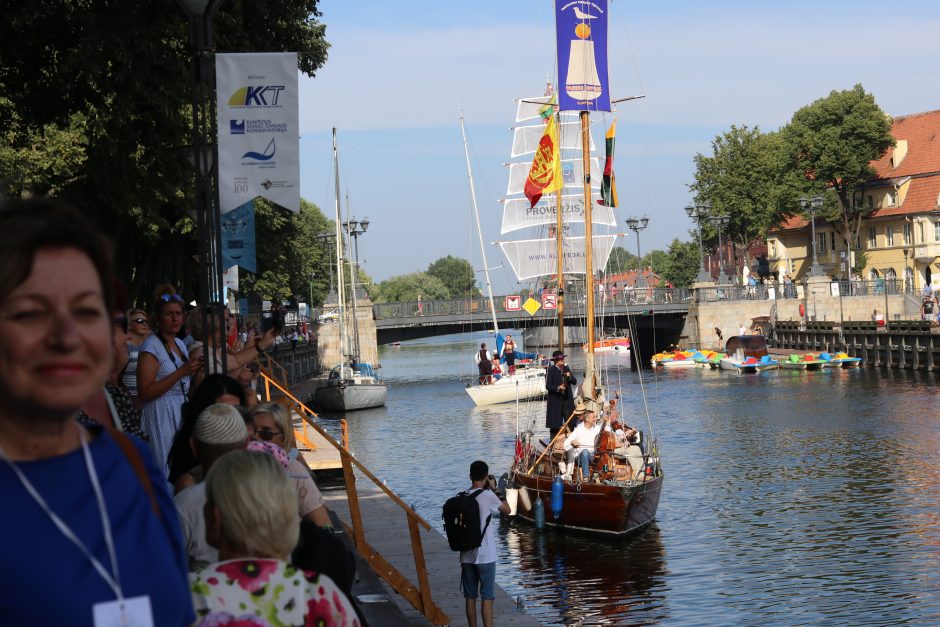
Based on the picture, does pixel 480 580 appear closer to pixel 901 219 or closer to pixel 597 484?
pixel 597 484

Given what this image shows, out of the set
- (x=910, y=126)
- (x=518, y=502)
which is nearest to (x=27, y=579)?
(x=518, y=502)

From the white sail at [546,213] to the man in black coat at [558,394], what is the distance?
49.7 metres

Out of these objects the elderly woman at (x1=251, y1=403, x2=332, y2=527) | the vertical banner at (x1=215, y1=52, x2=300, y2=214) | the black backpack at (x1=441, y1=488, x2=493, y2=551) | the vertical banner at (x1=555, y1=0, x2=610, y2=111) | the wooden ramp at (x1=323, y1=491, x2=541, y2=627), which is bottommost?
the wooden ramp at (x1=323, y1=491, x2=541, y2=627)

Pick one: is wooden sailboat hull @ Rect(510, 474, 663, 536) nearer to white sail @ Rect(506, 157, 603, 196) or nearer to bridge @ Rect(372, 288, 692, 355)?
bridge @ Rect(372, 288, 692, 355)

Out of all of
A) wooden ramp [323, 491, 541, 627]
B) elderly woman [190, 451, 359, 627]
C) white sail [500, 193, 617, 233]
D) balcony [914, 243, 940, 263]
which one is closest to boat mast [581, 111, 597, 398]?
wooden ramp [323, 491, 541, 627]

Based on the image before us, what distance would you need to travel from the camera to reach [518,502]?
22.6 m

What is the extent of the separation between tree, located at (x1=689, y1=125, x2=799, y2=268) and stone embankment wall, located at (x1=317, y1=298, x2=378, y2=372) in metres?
32.2

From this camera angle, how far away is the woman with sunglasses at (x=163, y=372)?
7758mm

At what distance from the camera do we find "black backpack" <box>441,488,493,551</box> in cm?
1208

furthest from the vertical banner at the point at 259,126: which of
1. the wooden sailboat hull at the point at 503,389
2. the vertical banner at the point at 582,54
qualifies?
the wooden sailboat hull at the point at 503,389

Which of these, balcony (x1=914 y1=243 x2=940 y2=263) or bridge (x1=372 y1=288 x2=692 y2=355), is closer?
bridge (x1=372 y1=288 x2=692 y2=355)

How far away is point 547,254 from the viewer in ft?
268

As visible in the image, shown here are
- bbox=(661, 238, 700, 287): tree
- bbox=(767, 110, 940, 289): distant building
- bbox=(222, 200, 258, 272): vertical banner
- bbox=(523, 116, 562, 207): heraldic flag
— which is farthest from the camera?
bbox=(661, 238, 700, 287): tree

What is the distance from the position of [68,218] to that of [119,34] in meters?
13.1
